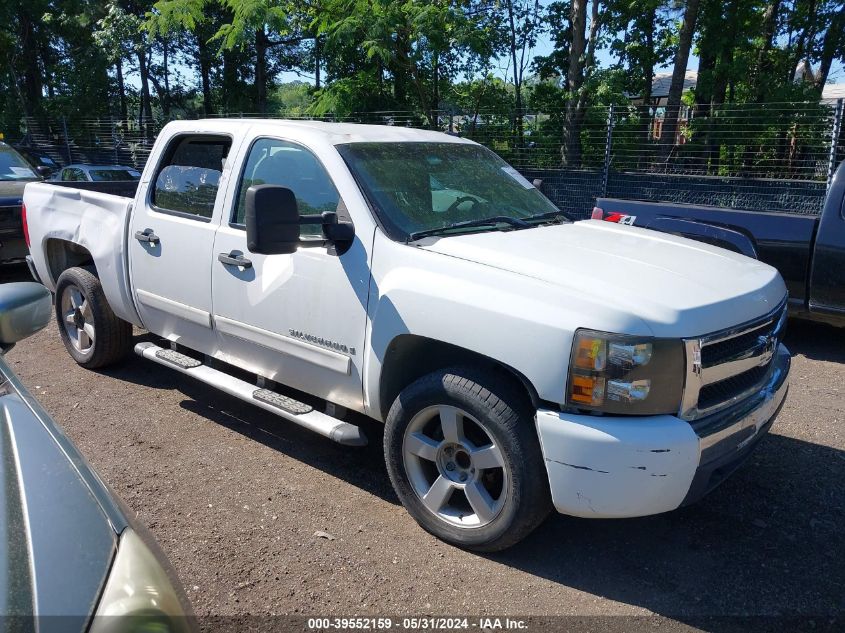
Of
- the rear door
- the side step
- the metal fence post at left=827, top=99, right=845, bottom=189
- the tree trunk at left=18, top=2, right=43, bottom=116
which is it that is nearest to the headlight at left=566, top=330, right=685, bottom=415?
the side step

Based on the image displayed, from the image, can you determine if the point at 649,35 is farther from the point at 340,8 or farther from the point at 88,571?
the point at 88,571

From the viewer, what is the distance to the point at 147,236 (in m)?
4.68

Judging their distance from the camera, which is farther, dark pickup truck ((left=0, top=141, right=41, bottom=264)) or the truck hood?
dark pickup truck ((left=0, top=141, right=41, bottom=264))

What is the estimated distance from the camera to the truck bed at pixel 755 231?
621 centimetres

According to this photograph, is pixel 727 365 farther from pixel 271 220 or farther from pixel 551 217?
pixel 271 220

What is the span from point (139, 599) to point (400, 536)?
2075 millimetres

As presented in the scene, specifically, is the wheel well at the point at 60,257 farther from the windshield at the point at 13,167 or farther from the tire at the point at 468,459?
the windshield at the point at 13,167

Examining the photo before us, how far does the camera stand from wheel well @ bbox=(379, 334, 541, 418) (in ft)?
10.6

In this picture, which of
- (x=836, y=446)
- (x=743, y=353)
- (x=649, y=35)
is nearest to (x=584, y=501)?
(x=743, y=353)

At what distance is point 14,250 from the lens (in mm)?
8086

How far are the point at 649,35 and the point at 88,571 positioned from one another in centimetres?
1801

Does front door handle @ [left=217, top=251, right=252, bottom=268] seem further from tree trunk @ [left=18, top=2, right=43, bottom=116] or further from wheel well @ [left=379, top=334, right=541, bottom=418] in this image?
tree trunk @ [left=18, top=2, right=43, bottom=116]

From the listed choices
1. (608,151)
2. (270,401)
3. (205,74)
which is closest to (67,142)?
(205,74)

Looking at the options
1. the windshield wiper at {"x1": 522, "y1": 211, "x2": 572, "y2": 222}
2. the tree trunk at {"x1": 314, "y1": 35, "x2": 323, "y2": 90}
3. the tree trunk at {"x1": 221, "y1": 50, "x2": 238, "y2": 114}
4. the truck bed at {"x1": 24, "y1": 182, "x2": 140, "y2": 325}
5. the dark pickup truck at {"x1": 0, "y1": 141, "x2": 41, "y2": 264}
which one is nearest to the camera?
the windshield wiper at {"x1": 522, "y1": 211, "x2": 572, "y2": 222}
